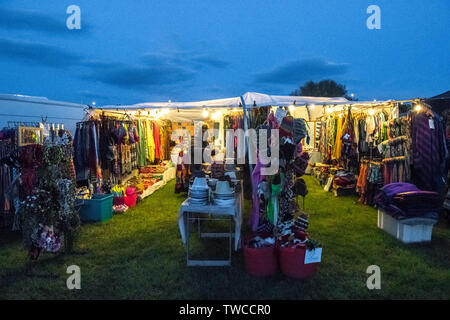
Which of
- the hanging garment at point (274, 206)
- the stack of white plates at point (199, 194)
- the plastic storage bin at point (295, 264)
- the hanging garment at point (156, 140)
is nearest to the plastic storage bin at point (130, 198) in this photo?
the hanging garment at point (156, 140)

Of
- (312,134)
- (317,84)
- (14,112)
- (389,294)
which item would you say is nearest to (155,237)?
(389,294)

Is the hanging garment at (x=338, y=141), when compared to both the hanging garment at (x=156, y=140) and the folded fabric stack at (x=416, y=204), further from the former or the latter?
the hanging garment at (x=156, y=140)

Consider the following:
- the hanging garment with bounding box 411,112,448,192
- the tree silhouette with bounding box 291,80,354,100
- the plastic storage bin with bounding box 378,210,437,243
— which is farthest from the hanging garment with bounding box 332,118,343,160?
the tree silhouette with bounding box 291,80,354,100

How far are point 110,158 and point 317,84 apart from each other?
26162 mm

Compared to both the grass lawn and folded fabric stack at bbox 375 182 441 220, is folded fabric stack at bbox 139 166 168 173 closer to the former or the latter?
the grass lawn

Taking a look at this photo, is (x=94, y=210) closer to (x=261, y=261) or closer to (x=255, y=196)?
(x=255, y=196)

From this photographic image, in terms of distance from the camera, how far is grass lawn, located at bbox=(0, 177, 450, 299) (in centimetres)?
303

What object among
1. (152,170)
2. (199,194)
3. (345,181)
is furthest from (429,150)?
(152,170)

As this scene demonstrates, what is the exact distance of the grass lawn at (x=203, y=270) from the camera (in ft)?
9.95

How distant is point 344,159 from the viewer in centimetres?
827

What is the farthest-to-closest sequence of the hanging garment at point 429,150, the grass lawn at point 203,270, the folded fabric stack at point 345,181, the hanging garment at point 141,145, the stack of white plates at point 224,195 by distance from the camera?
the hanging garment at point 141,145
the folded fabric stack at point 345,181
the hanging garment at point 429,150
the stack of white plates at point 224,195
the grass lawn at point 203,270
